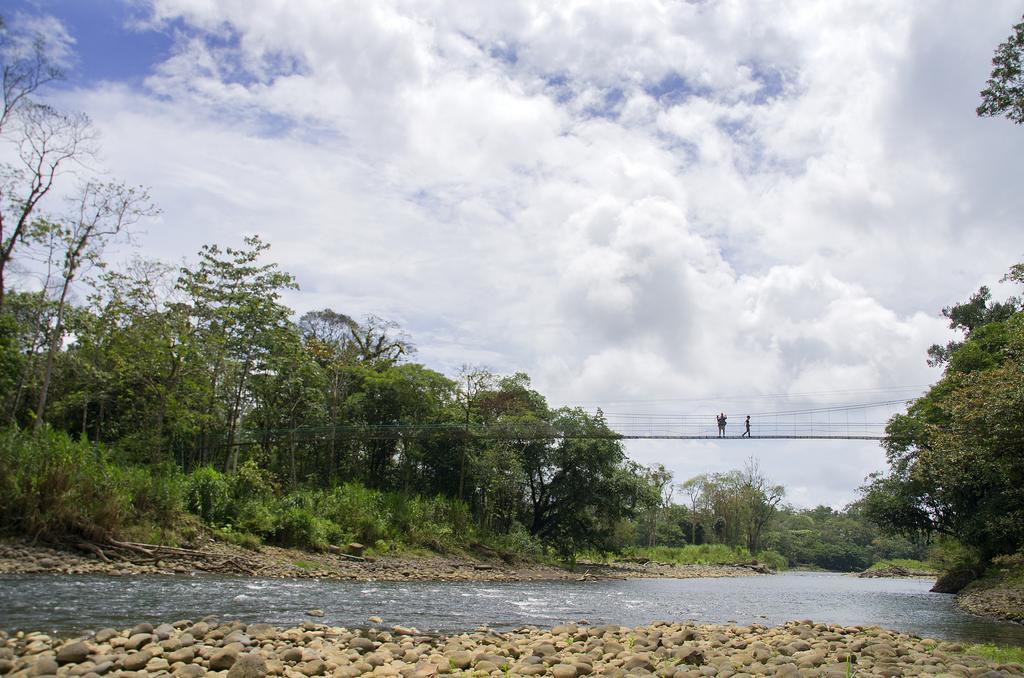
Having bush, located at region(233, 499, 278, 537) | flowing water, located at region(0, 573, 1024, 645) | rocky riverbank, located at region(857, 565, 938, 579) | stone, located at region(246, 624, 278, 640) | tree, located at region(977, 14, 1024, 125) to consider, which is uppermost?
tree, located at region(977, 14, 1024, 125)

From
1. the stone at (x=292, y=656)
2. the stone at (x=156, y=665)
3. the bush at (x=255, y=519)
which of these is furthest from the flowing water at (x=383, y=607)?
the bush at (x=255, y=519)

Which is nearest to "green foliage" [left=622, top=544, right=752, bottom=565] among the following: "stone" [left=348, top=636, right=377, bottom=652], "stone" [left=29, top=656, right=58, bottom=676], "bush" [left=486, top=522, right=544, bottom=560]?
"bush" [left=486, top=522, right=544, bottom=560]

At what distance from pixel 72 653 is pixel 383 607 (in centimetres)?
647

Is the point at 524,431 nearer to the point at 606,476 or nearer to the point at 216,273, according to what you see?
the point at 606,476

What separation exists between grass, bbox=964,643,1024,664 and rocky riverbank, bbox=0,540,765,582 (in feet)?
43.0

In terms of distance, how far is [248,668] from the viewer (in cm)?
568

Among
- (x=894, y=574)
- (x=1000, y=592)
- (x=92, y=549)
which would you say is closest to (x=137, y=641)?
(x=92, y=549)

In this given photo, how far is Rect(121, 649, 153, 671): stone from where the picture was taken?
573 cm

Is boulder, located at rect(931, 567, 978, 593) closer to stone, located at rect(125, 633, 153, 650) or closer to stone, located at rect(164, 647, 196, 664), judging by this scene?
stone, located at rect(164, 647, 196, 664)

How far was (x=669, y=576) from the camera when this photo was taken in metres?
37.1

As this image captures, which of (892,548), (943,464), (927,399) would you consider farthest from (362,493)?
(892,548)

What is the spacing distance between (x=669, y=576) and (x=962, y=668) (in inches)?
1252

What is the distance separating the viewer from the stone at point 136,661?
18.8 feet

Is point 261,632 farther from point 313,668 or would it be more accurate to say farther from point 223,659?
point 313,668
